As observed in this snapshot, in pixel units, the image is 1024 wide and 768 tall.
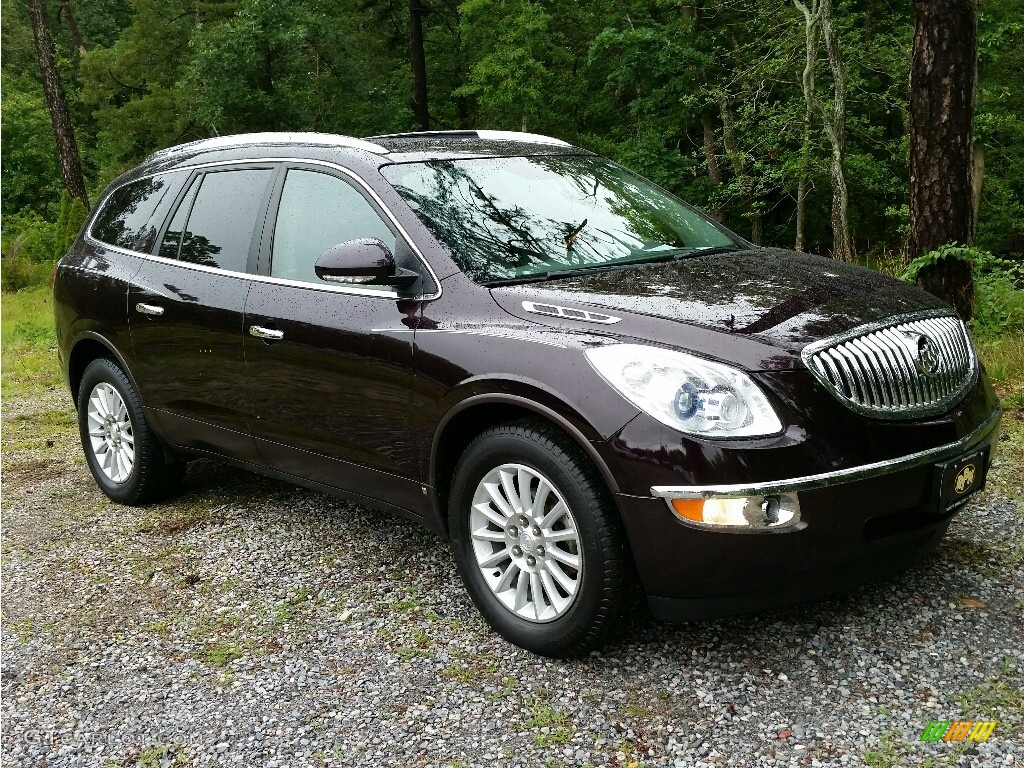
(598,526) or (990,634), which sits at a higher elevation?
(598,526)

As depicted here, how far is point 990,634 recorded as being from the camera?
11.2 ft

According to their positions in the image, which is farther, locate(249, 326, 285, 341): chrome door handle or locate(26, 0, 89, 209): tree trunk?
locate(26, 0, 89, 209): tree trunk

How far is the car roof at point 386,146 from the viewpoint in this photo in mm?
4328

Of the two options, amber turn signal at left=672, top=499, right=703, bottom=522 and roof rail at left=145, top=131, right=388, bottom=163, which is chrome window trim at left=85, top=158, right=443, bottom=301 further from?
amber turn signal at left=672, top=499, right=703, bottom=522

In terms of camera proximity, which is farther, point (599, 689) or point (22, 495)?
point (22, 495)

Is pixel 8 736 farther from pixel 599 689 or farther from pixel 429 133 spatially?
pixel 429 133

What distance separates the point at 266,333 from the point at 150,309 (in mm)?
1036

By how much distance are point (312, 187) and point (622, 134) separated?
2406cm

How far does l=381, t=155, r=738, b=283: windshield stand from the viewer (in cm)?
389

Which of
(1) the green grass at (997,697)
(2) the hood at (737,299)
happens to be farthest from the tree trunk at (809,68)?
(1) the green grass at (997,697)

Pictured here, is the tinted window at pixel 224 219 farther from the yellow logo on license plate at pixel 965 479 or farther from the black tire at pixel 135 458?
the yellow logo on license plate at pixel 965 479

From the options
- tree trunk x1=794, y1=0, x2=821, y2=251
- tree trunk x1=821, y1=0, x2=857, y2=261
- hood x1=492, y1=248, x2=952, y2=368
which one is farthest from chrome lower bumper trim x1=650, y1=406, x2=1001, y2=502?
tree trunk x1=794, y1=0, x2=821, y2=251

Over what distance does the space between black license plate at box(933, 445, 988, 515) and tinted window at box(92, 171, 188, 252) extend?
3.96m

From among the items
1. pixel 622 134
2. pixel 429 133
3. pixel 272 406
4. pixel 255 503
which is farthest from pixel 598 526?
pixel 622 134
